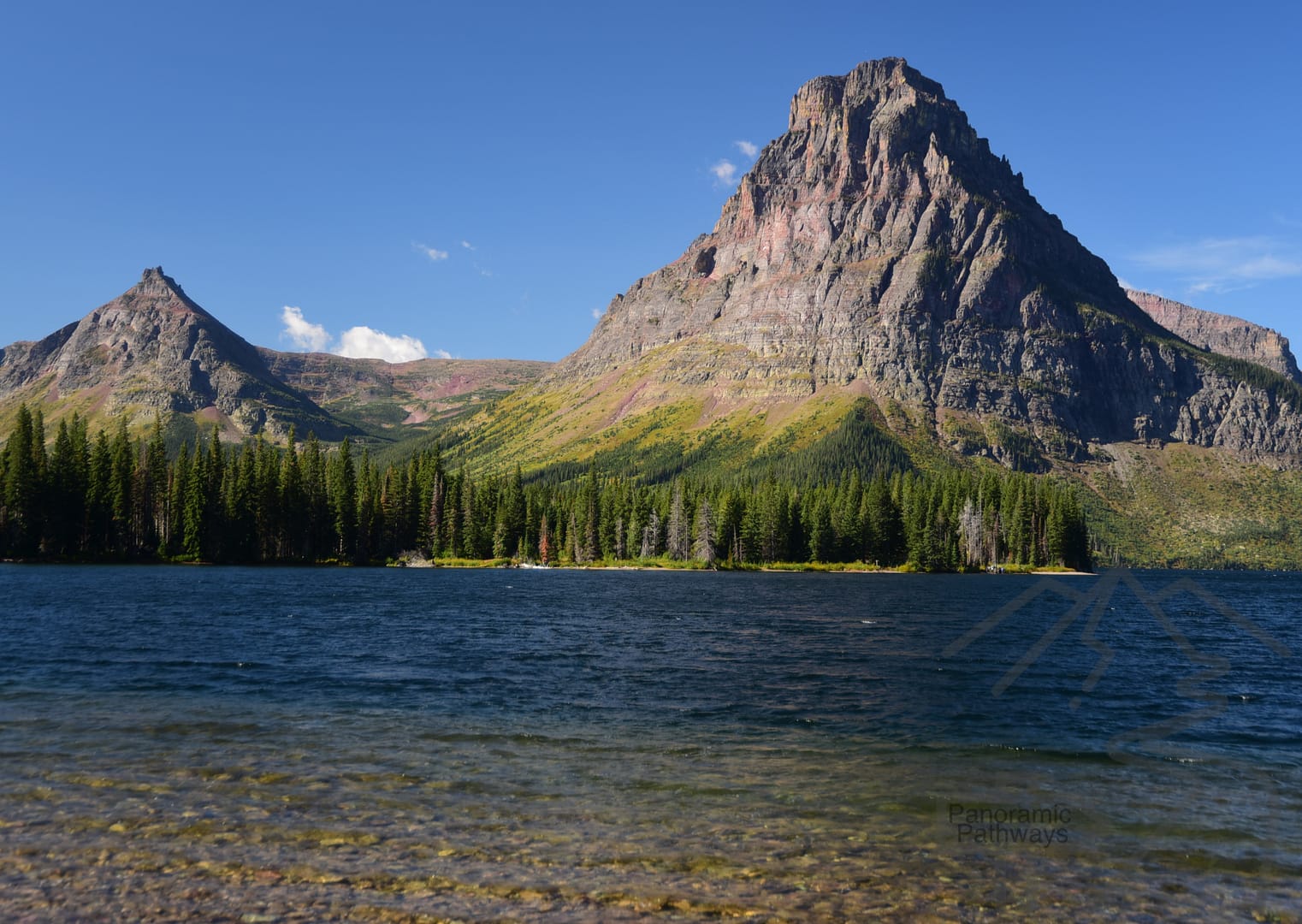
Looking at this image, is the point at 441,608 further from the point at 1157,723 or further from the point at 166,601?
the point at 1157,723

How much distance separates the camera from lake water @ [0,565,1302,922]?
17.2 m

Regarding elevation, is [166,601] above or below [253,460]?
below

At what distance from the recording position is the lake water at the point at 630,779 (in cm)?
1717

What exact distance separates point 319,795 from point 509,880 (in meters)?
7.63

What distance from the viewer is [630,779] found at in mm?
25219

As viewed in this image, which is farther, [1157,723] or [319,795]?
[1157,723]

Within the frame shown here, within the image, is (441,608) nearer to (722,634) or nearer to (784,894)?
(722,634)

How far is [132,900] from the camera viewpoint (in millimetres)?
15891

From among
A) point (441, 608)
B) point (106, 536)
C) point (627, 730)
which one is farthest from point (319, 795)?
point (106, 536)

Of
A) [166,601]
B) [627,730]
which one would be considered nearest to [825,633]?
[627,730]

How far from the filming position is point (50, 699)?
34.8 meters

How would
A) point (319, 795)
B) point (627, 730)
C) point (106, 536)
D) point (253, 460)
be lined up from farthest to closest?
1. point (253, 460)
2. point (106, 536)
3. point (627, 730)
4. point (319, 795)

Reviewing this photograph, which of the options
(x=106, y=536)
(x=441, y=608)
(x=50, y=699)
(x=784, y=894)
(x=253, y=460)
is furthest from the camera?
(x=253, y=460)

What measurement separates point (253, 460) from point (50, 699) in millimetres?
146217
